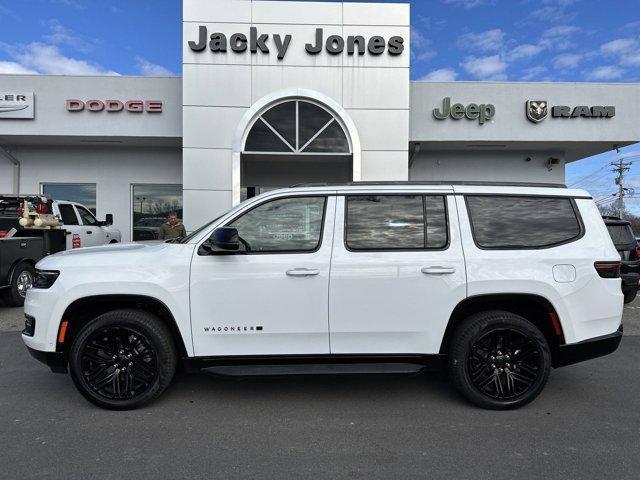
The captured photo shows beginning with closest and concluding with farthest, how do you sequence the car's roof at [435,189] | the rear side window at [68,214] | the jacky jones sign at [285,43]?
the car's roof at [435,189]
the rear side window at [68,214]
the jacky jones sign at [285,43]

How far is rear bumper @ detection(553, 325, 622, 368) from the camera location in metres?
4.05

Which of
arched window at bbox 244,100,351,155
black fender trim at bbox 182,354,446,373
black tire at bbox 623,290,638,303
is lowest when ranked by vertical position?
black tire at bbox 623,290,638,303

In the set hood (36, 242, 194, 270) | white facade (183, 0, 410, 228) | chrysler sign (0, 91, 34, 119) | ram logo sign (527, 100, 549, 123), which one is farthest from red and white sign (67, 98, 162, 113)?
ram logo sign (527, 100, 549, 123)

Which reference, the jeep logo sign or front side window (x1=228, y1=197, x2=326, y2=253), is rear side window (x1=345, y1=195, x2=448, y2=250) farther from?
the jeep logo sign

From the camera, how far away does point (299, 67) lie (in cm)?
1210

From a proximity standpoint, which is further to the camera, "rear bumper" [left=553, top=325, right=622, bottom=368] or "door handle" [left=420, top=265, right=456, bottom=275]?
"rear bumper" [left=553, top=325, right=622, bottom=368]

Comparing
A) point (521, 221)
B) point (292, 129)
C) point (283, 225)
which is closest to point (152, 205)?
point (292, 129)

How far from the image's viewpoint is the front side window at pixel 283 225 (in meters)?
4.01

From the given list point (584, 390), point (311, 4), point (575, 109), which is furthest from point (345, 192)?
point (575, 109)

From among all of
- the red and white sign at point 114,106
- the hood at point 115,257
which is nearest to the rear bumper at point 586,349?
the hood at point 115,257

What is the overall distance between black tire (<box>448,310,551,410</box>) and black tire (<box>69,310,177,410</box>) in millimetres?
2473

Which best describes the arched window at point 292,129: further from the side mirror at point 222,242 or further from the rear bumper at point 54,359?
the rear bumper at point 54,359

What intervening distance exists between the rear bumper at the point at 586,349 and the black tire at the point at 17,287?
8.53 meters

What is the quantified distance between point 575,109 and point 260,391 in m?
13.2
